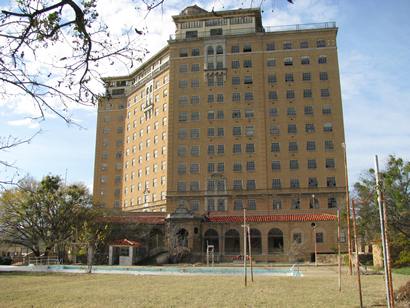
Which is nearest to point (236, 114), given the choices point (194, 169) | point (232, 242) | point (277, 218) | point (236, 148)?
point (236, 148)

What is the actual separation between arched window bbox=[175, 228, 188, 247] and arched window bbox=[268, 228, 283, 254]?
11821mm

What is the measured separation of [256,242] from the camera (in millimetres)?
64562

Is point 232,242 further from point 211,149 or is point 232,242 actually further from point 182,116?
point 182,116

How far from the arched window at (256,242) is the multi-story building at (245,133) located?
0.15 m

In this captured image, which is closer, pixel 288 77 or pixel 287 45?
pixel 288 77

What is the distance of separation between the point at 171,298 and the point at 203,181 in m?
50.8

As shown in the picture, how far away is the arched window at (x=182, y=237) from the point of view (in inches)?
2347

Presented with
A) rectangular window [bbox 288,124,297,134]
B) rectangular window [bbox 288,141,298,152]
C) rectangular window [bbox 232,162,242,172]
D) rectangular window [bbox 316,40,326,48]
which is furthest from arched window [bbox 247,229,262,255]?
rectangular window [bbox 316,40,326,48]

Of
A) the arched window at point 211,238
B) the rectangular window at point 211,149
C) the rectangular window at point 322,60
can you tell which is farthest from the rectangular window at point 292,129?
the arched window at point 211,238

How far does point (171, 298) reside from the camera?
19.7 m

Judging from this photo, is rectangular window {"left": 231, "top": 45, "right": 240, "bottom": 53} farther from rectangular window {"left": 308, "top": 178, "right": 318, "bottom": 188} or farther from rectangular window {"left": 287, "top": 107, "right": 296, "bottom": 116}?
rectangular window {"left": 308, "top": 178, "right": 318, "bottom": 188}

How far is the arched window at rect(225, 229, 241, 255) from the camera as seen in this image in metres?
64.3

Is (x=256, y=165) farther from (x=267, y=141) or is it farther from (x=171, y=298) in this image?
(x=171, y=298)

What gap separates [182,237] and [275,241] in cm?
1366
